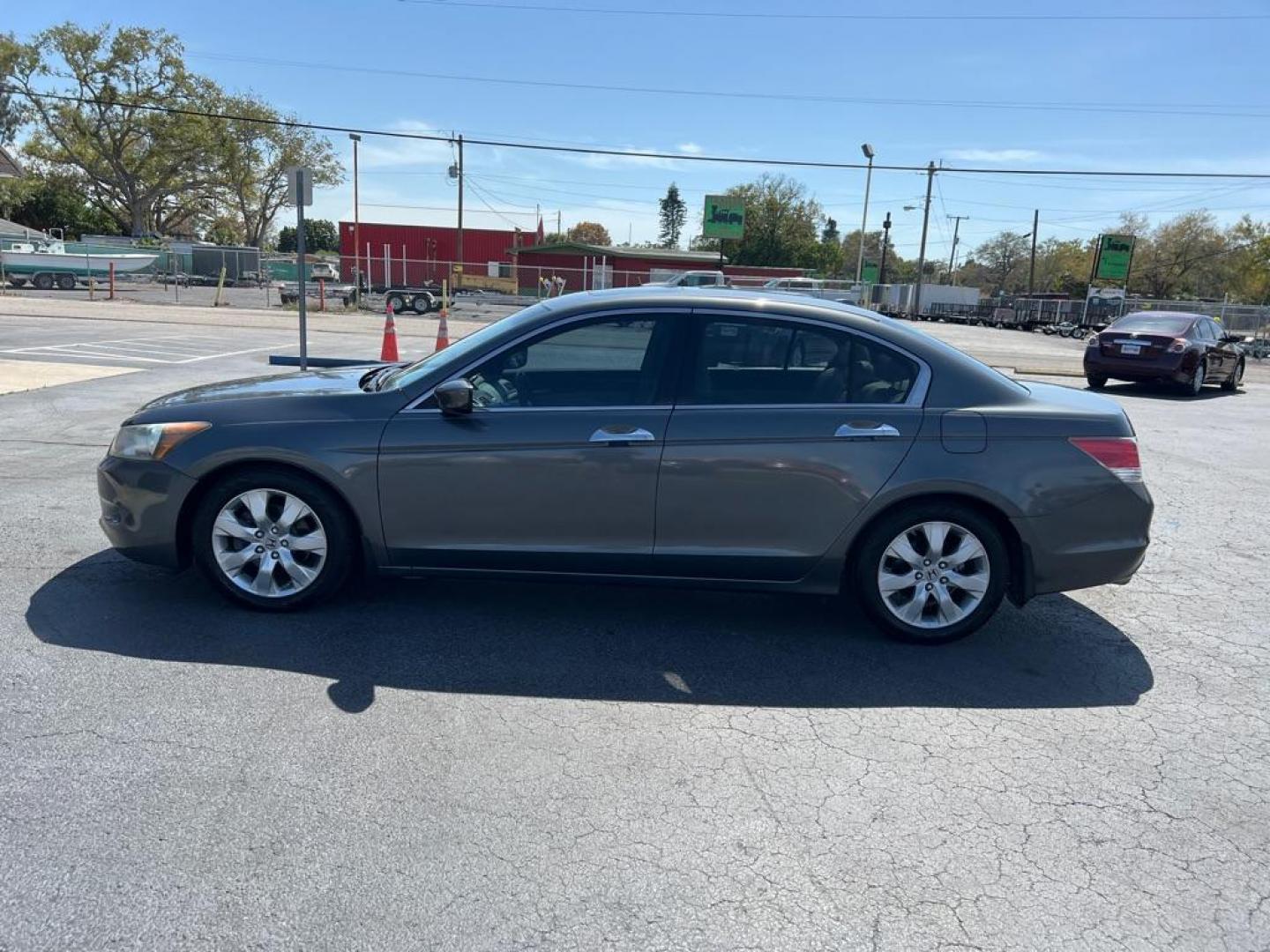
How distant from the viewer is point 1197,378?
51.9 ft

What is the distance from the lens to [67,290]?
39.4 meters

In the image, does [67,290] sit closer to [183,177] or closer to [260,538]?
[183,177]

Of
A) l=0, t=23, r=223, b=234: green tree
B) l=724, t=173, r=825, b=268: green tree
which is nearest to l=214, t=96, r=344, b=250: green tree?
l=0, t=23, r=223, b=234: green tree

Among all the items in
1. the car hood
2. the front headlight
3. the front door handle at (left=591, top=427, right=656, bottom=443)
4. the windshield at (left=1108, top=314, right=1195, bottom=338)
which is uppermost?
the windshield at (left=1108, top=314, right=1195, bottom=338)

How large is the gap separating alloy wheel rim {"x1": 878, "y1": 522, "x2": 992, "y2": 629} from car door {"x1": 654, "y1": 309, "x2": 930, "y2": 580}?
0.31 metres

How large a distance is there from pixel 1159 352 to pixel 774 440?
13989mm

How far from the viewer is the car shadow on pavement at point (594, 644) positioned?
A: 12.7 ft

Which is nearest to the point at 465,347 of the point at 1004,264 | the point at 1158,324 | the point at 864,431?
the point at 864,431

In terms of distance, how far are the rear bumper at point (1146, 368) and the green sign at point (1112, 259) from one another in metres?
43.6

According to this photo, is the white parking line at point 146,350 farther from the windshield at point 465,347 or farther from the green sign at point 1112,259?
the green sign at point 1112,259

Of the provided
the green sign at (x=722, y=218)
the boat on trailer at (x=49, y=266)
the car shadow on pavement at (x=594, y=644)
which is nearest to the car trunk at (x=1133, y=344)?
the car shadow on pavement at (x=594, y=644)

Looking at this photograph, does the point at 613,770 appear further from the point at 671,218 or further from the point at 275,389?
the point at 671,218

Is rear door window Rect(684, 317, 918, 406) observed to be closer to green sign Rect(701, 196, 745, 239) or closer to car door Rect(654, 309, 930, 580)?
car door Rect(654, 309, 930, 580)

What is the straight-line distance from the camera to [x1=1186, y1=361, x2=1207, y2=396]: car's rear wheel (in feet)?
51.4
